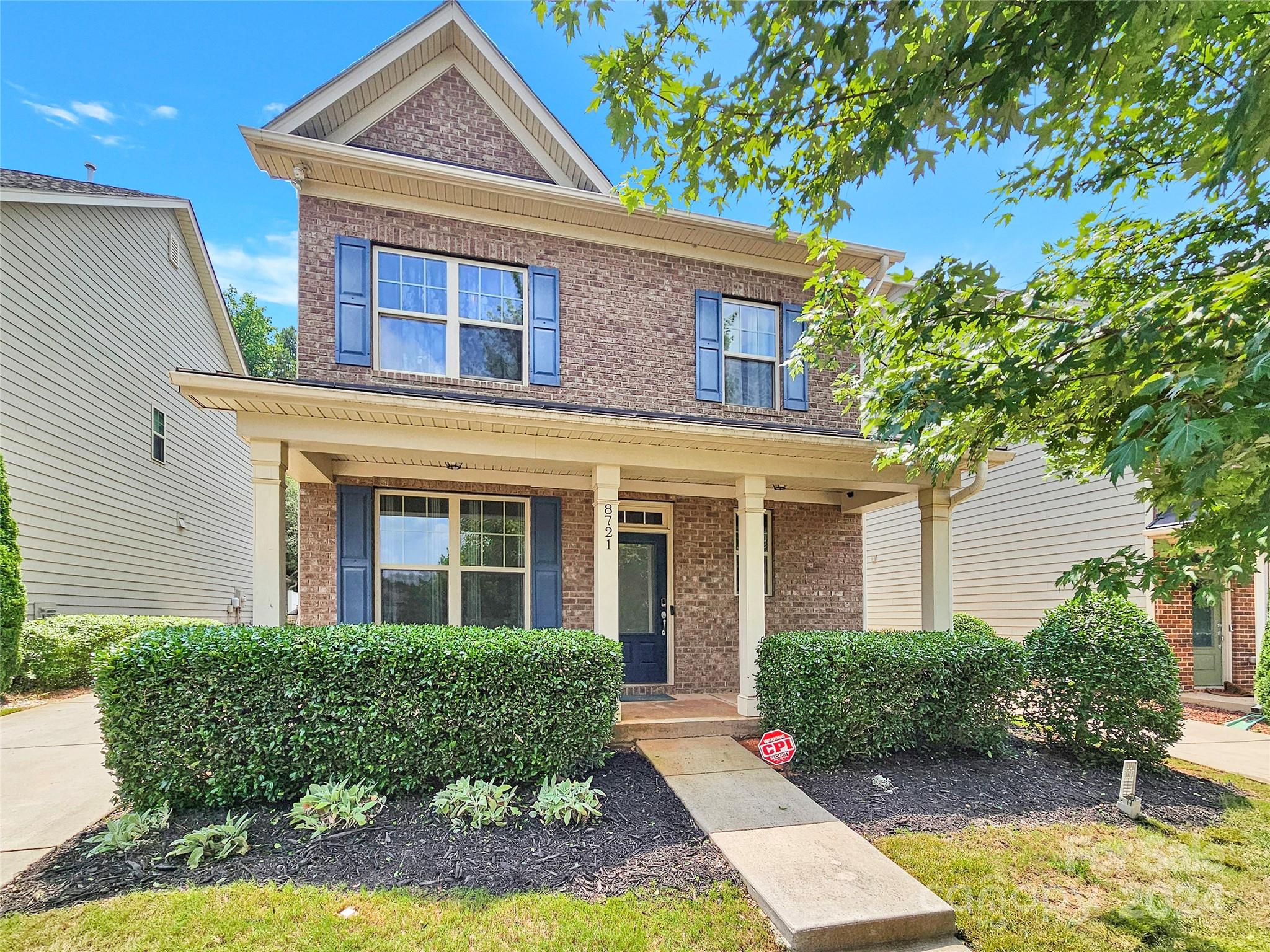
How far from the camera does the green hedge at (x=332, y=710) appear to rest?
4.22m

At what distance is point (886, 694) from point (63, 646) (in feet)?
33.0

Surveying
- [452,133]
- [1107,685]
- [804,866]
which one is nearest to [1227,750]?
[1107,685]

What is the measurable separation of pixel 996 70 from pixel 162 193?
14016mm

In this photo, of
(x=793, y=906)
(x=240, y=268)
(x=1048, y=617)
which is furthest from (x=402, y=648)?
(x=240, y=268)

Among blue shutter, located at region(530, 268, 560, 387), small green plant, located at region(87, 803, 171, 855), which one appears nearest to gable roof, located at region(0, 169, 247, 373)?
blue shutter, located at region(530, 268, 560, 387)

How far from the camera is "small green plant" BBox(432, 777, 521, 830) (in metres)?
4.10

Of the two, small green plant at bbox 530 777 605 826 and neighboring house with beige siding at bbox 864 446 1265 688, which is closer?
small green plant at bbox 530 777 605 826

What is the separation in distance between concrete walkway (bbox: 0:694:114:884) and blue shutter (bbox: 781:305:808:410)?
25.3 ft

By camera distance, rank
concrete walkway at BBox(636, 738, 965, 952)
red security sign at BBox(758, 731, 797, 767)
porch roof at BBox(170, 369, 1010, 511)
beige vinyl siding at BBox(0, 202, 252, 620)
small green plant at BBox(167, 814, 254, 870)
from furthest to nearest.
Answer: beige vinyl siding at BBox(0, 202, 252, 620) → porch roof at BBox(170, 369, 1010, 511) → red security sign at BBox(758, 731, 797, 767) → small green plant at BBox(167, 814, 254, 870) → concrete walkway at BBox(636, 738, 965, 952)

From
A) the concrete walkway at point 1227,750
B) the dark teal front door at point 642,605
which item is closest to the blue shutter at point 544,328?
the dark teal front door at point 642,605

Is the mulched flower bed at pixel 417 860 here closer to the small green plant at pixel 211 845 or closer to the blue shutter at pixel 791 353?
the small green plant at pixel 211 845

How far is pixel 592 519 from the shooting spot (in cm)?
765

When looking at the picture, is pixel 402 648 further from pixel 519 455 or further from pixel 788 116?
pixel 788 116

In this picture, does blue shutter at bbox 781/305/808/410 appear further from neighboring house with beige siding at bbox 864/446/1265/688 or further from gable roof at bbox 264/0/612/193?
neighboring house with beige siding at bbox 864/446/1265/688
